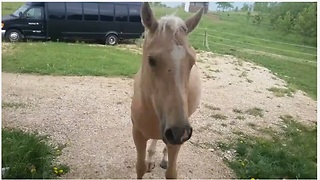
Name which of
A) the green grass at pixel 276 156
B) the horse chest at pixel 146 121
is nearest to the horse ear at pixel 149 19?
the horse chest at pixel 146 121

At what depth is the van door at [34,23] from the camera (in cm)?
646

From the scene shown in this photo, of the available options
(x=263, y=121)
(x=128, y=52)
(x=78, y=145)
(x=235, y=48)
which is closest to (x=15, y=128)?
(x=78, y=145)

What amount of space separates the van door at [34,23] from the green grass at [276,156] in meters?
4.53

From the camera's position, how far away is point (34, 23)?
24.1 feet

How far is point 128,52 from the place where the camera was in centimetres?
733

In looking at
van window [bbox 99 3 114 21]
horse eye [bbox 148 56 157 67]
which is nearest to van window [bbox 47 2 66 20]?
van window [bbox 99 3 114 21]

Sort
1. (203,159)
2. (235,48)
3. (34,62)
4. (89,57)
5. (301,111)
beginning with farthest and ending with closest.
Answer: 1. (235,48)
2. (89,57)
3. (34,62)
4. (301,111)
5. (203,159)

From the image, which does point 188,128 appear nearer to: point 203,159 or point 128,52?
point 203,159

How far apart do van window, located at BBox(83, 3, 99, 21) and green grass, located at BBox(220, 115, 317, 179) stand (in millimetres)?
4121

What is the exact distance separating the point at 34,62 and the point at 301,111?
4.78m

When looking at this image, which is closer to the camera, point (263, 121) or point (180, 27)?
point (180, 27)

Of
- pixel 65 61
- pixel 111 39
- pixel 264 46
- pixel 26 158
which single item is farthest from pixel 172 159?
Result: pixel 264 46

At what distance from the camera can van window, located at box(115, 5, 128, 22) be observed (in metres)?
7.48

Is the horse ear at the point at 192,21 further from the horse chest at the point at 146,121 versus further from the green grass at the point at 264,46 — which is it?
the green grass at the point at 264,46
